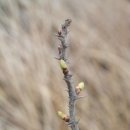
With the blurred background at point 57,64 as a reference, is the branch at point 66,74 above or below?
below

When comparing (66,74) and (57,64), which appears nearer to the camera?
(66,74)

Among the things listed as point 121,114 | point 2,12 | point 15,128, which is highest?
point 2,12

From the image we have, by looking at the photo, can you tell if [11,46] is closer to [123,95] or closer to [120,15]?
[123,95]

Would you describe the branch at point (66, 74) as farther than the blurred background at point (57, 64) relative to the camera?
No

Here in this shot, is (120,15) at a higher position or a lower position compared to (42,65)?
higher

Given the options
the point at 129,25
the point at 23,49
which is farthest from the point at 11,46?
the point at 129,25

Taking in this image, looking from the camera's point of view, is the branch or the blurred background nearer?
the branch

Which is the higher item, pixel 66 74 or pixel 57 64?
pixel 57 64

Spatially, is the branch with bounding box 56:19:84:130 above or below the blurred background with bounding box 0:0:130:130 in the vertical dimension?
below
